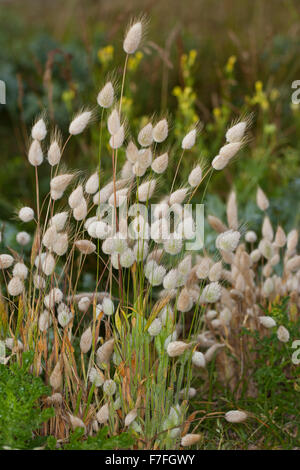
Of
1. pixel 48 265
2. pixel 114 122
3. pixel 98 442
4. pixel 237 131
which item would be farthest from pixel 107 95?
pixel 98 442

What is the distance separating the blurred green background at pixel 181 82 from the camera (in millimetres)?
3324

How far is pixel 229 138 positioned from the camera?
1516mm

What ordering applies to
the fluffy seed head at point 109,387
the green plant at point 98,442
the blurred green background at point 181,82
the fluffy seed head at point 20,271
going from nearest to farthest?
1. the green plant at point 98,442
2. the fluffy seed head at point 109,387
3. the fluffy seed head at point 20,271
4. the blurred green background at point 181,82

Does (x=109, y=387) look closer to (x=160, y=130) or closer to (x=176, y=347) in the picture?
(x=176, y=347)

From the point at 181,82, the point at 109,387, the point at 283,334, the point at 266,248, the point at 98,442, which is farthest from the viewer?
the point at 181,82

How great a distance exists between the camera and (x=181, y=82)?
150 inches

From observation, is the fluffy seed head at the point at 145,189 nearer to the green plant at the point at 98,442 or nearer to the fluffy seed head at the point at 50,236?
the fluffy seed head at the point at 50,236

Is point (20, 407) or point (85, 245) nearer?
point (20, 407)

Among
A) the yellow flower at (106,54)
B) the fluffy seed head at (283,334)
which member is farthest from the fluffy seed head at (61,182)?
the yellow flower at (106,54)

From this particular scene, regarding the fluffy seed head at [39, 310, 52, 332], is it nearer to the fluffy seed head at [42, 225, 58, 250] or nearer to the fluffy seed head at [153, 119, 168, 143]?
the fluffy seed head at [42, 225, 58, 250]

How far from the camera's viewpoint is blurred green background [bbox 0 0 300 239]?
131 inches

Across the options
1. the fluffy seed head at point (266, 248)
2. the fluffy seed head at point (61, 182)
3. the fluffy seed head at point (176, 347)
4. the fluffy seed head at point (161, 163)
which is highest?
the fluffy seed head at point (161, 163)

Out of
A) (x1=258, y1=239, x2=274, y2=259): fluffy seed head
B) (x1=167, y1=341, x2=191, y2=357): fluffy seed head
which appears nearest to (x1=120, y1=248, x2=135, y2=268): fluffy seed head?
(x1=167, y1=341, x2=191, y2=357): fluffy seed head
